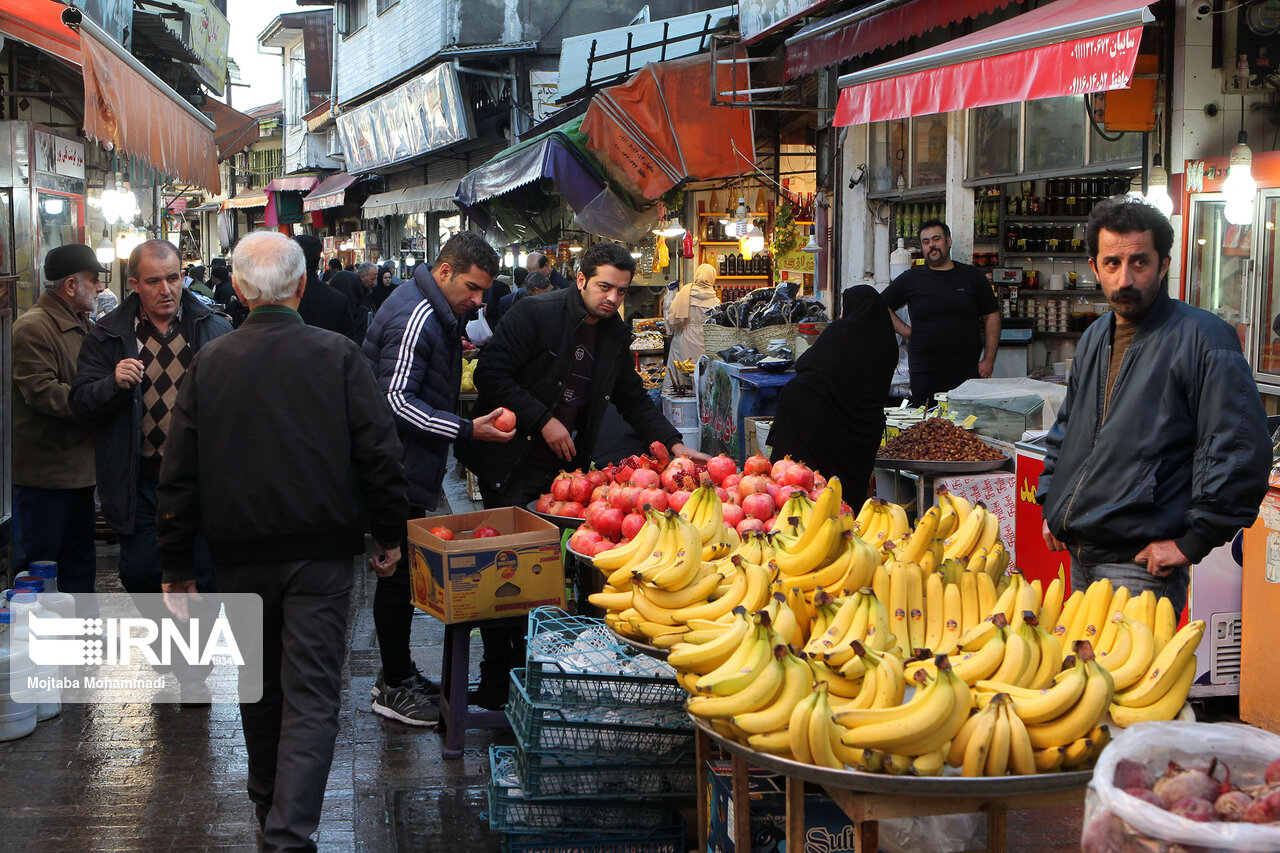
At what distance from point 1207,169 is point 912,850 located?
14.5 ft

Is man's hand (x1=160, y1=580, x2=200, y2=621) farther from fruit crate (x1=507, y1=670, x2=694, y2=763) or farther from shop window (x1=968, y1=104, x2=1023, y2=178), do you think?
shop window (x1=968, y1=104, x2=1023, y2=178)

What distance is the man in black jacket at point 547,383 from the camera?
19.0 feet

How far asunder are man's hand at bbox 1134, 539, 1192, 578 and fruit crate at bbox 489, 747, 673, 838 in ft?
5.96

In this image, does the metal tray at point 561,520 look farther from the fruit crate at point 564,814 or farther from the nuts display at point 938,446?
the nuts display at point 938,446

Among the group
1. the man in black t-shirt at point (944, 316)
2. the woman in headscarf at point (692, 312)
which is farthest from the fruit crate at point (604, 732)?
the woman in headscarf at point (692, 312)

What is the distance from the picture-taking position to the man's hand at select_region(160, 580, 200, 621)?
14.0 feet

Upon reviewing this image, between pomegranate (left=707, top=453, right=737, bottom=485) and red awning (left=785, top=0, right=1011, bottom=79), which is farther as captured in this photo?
red awning (left=785, top=0, right=1011, bottom=79)

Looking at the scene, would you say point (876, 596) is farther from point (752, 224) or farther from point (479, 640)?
point (752, 224)

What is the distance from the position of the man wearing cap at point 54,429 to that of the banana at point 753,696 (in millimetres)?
4199

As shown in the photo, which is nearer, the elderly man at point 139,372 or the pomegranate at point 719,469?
the pomegranate at point 719,469

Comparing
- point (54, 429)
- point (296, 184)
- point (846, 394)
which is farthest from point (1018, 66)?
point (296, 184)

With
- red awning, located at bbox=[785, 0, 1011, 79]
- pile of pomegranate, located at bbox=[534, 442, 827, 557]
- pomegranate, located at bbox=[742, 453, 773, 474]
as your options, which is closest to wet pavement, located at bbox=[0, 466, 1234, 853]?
pile of pomegranate, located at bbox=[534, 442, 827, 557]

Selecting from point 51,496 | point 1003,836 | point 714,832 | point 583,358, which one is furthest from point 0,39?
point 1003,836

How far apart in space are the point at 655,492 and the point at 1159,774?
3125 mm
